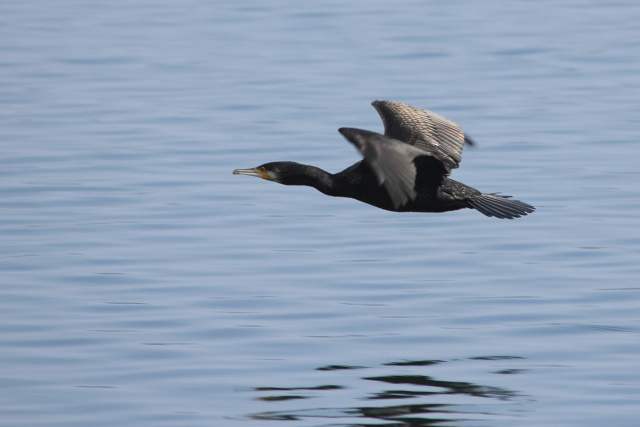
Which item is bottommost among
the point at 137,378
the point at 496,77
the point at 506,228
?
the point at 137,378

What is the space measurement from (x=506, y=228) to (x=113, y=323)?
342cm

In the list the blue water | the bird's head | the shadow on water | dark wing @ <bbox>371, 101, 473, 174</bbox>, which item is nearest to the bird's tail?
dark wing @ <bbox>371, 101, 473, 174</bbox>

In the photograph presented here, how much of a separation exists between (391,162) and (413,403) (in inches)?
53.0

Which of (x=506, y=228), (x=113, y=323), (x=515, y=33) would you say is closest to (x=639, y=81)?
(x=515, y=33)

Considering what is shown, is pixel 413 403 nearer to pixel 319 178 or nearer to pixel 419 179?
pixel 419 179

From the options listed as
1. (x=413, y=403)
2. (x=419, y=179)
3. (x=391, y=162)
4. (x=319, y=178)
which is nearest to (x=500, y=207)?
(x=419, y=179)

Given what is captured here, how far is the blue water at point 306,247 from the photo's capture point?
7.42 m

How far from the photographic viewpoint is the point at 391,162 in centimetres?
770

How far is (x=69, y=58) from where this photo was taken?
18.6 metres

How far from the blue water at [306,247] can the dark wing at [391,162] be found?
0.95 metres

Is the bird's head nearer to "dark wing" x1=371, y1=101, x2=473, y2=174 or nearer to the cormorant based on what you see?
the cormorant

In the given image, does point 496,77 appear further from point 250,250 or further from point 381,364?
point 381,364

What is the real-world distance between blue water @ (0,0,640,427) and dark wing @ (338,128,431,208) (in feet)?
3.13

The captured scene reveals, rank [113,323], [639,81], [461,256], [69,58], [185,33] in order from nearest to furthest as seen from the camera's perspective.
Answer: [113,323] < [461,256] < [639,81] < [69,58] < [185,33]
